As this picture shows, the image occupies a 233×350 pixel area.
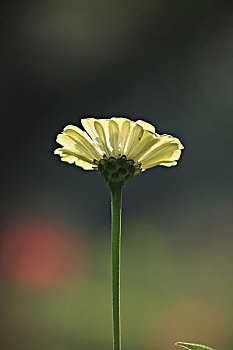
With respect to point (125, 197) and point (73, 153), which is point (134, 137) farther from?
point (125, 197)

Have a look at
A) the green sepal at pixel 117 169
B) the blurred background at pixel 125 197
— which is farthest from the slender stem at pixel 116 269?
the blurred background at pixel 125 197

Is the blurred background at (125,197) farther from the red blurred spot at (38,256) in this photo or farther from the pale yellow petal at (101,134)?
the pale yellow petal at (101,134)

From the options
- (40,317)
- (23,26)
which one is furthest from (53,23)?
(40,317)

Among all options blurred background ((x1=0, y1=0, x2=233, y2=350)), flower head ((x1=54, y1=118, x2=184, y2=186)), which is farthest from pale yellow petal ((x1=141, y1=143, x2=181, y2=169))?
blurred background ((x1=0, y1=0, x2=233, y2=350))

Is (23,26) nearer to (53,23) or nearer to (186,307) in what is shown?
(53,23)

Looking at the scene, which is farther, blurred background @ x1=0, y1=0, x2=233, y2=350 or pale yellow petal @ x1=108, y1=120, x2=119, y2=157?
blurred background @ x1=0, y1=0, x2=233, y2=350

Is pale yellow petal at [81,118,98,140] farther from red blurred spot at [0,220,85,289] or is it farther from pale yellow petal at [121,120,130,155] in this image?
red blurred spot at [0,220,85,289]

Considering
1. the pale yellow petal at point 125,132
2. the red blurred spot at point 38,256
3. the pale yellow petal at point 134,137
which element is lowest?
the pale yellow petal at point 134,137

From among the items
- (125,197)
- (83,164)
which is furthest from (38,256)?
(83,164)
